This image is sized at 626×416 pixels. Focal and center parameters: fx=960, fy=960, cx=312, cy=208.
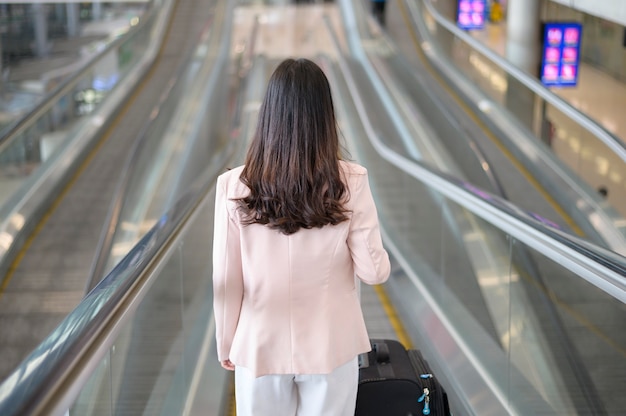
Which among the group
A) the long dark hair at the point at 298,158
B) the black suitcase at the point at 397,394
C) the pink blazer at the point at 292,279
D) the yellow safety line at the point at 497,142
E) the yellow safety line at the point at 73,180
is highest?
the long dark hair at the point at 298,158

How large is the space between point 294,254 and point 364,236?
20 centimetres

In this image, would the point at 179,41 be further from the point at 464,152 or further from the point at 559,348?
the point at 559,348

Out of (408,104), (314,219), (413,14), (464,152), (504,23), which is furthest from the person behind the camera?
(504,23)

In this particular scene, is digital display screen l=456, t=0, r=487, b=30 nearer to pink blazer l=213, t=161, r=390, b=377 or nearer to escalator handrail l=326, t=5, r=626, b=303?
escalator handrail l=326, t=5, r=626, b=303

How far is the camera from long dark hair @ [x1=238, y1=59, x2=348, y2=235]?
2551 mm

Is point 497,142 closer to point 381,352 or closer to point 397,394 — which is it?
point 381,352

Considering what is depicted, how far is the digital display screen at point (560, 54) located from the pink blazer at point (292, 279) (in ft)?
44.3

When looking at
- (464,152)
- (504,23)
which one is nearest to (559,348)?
(464,152)

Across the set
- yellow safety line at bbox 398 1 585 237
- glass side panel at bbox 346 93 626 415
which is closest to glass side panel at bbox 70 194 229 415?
glass side panel at bbox 346 93 626 415

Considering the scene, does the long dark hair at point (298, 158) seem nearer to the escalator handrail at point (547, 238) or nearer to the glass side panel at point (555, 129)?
the escalator handrail at point (547, 238)

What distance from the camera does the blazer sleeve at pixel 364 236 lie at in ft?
8.59

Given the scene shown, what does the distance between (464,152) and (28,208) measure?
4.27 metres

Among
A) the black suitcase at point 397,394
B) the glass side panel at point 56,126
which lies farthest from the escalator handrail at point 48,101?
the black suitcase at point 397,394

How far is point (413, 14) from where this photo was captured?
657 inches
